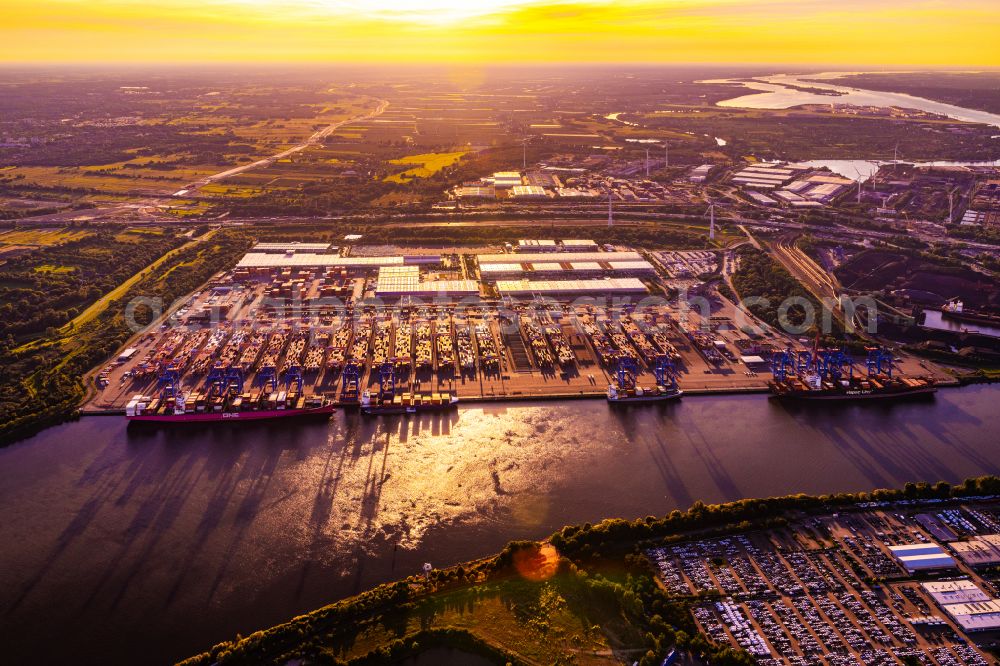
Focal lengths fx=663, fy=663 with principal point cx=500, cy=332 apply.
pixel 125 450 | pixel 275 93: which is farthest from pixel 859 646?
pixel 275 93

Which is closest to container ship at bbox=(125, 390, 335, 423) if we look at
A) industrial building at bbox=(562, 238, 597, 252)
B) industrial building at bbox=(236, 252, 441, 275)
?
industrial building at bbox=(236, 252, 441, 275)

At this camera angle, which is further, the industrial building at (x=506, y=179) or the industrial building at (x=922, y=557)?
the industrial building at (x=506, y=179)

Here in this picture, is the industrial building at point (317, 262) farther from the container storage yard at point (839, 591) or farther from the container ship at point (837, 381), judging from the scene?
the container storage yard at point (839, 591)

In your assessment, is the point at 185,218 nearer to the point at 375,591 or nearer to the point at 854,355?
the point at 375,591

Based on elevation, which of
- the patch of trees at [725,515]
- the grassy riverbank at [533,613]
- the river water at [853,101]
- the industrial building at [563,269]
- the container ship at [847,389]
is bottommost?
the grassy riverbank at [533,613]

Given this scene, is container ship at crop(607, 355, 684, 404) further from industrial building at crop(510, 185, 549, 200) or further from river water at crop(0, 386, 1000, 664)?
industrial building at crop(510, 185, 549, 200)

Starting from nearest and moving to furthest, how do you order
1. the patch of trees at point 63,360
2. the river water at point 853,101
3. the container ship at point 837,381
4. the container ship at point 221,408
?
the patch of trees at point 63,360
the container ship at point 221,408
the container ship at point 837,381
the river water at point 853,101

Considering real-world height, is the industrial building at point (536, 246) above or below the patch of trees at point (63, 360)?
above

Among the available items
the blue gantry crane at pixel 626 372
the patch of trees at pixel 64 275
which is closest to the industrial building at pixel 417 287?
the blue gantry crane at pixel 626 372
